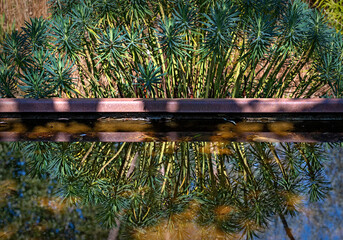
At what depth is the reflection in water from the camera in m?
1.96

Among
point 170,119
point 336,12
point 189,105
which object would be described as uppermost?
point 189,105

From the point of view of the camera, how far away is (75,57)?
3.65 meters

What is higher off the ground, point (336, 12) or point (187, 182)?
point (187, 182)

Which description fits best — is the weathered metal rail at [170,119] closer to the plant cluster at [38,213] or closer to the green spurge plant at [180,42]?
the green spurge plant at [180,42]

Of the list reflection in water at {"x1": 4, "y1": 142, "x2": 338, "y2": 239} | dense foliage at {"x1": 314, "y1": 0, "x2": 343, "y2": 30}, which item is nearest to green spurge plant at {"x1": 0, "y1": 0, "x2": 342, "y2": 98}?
reflection in water at {"x1": 4, "y1": 142, "x2": 338, "y2": 239}

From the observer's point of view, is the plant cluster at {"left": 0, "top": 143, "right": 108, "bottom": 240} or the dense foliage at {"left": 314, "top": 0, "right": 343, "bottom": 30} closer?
the plant cluster at {"left": 0, "top": 143, "right": 108, "bottom": 240}

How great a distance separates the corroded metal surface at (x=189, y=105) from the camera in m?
3.51

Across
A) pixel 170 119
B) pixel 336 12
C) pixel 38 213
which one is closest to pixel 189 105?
pixel 170 119

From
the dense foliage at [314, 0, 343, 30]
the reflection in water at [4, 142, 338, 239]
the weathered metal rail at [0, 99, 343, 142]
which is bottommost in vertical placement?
the dense foliage at [314, 0, 343, 30]

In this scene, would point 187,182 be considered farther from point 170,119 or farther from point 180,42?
point 180,42

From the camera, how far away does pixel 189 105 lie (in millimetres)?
3506

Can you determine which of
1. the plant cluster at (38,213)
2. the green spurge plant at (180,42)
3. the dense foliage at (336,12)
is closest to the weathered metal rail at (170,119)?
the green spurge plant at (180,42)

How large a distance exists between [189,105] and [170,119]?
25 centimetres

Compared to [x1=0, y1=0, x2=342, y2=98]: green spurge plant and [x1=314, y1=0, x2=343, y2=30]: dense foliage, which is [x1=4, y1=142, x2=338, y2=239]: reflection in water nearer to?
[x1=0, y1=0, x2=342, y2=98]: green spurge plant
